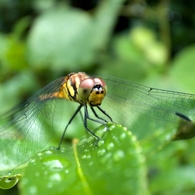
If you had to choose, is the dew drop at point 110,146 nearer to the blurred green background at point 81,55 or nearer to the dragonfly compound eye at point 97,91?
the dragonfly compound eye at point 97,91

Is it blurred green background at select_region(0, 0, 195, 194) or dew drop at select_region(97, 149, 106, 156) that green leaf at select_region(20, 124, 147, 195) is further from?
blurred green background at select_region(0, 0, 195, 194)

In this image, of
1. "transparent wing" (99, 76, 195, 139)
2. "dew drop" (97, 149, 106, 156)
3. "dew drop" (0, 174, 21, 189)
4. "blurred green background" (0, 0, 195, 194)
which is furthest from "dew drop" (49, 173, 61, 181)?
"blurred green background" (0, 0, 195, 194)

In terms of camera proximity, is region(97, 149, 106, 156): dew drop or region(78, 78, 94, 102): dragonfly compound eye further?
region(78, 78, 94, 102): dragonfly compound eye

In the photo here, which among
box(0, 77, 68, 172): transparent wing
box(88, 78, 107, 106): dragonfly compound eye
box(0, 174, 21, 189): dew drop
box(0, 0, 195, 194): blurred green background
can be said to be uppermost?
box(0, 174, 21, 189): dew drop

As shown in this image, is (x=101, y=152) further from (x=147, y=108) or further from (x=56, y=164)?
(x=147, y=108)

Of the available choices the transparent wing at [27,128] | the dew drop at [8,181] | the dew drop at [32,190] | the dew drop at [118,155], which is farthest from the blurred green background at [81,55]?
the dew drop at [32,190]

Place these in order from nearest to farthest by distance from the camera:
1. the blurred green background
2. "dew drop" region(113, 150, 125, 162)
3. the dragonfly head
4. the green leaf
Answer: the green leaf, "dew drop" region(113, 150, 125, 162), the dragonfly head, the blurred green background

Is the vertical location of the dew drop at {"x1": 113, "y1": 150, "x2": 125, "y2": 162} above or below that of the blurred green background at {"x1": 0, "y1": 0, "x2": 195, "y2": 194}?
above

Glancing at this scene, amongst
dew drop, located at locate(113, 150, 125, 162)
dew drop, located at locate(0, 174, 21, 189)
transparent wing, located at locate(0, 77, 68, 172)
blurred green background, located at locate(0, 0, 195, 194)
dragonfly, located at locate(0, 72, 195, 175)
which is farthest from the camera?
blurred green background, located at locate(0, 0, 195, 194)
